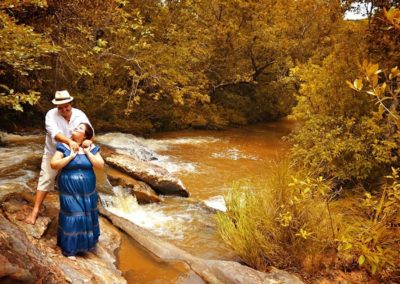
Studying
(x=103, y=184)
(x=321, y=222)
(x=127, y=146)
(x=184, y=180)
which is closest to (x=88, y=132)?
(x=321, y=222)

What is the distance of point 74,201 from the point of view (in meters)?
4.09

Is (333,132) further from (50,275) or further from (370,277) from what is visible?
(50,275)

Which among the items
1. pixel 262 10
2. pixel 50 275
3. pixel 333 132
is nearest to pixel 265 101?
pixel 262 10

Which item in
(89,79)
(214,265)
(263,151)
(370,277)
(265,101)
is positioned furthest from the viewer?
(265,101)

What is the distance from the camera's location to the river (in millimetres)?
4926

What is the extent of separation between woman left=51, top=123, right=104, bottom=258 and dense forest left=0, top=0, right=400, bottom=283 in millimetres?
1696

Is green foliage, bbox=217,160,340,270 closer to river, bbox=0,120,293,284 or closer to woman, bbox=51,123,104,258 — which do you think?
river, bbox=0,120,293,284

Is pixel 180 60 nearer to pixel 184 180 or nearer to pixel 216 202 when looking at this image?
pixel 184 180

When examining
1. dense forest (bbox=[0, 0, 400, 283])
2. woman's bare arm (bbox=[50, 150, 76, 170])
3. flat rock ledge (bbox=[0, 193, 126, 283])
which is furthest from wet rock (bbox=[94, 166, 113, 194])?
woman's bare arm (bbox=[50, 150, 76, 170])

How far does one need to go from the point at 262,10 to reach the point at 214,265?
1629 centimetres

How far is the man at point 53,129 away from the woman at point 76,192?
0.37 m

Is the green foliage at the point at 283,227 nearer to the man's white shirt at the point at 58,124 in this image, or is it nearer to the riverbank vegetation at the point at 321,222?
the riverbank vegetation at the point at 321,222

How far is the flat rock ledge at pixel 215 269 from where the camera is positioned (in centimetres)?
426

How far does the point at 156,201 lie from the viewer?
26.1 feet
